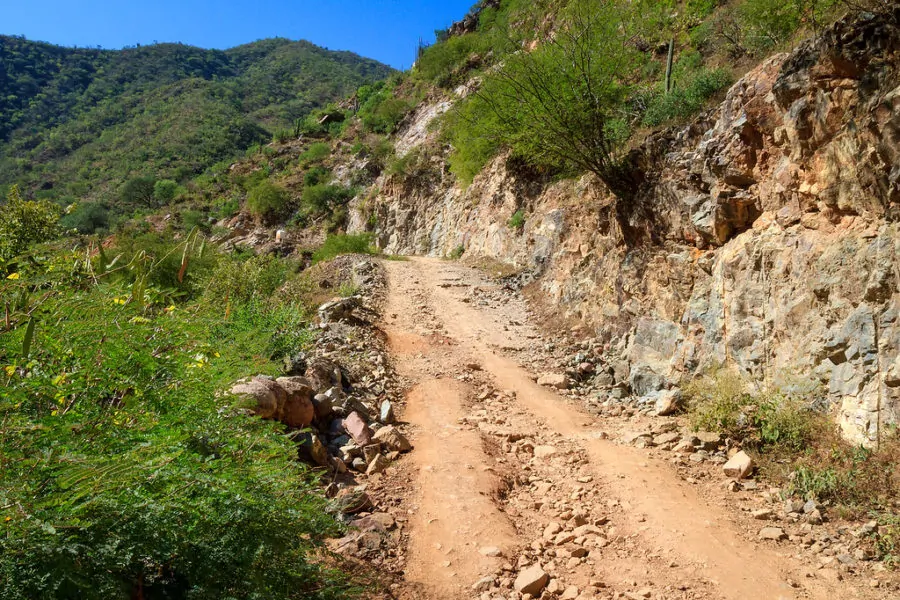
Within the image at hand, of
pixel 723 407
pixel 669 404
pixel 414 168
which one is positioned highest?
pixel 414 168

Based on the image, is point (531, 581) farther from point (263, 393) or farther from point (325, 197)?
point (325, 197)

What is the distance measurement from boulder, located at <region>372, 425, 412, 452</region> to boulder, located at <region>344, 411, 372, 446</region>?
0.31 ft

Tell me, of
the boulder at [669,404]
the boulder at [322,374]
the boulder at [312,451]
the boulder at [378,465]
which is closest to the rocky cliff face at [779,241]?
the boulder at [669,404]

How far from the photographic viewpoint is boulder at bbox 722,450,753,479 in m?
4.72

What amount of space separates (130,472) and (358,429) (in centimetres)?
369

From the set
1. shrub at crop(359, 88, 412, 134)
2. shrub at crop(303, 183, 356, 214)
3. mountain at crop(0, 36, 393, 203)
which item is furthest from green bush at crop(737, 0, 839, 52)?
mountain at crop(0, 36, 393, 203)

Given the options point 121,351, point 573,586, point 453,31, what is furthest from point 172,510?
point 453,31

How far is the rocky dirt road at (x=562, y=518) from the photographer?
11.3 ft

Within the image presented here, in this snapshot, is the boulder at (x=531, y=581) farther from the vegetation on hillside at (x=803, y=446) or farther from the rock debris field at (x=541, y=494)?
the vegetation on hillside at (x=803, y=446)

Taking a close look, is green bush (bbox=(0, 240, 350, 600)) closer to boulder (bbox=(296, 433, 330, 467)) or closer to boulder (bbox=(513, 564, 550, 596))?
boulder (bbox=(513, 564, 550, 596))

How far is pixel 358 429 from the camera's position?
5.73 metres

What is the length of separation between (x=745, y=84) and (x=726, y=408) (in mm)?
4711

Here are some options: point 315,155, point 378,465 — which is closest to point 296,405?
point 378,465

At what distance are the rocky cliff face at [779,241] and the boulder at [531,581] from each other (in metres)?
3.13
